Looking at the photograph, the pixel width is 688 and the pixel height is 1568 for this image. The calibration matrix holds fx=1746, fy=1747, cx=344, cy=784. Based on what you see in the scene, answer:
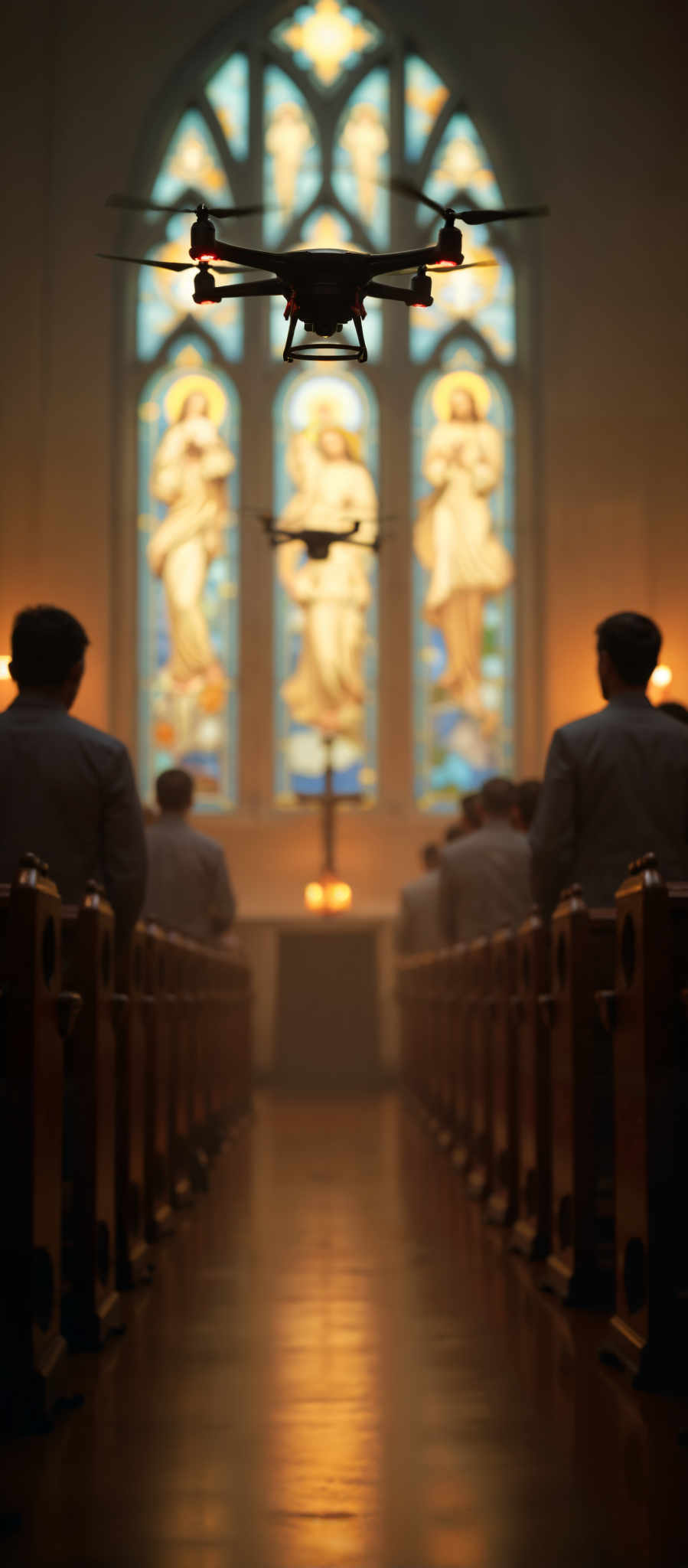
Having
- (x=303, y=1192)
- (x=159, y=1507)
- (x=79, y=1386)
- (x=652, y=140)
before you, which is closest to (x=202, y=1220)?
(x=303, y=1192)

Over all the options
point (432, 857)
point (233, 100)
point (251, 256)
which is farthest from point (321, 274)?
point (233, 100)

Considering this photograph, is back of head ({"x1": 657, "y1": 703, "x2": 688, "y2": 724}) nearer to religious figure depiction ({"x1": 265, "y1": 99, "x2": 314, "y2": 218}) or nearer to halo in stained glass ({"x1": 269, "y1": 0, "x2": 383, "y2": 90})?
religious figure depiction ({"x1": 265, "y1": 99, "x2": 314, "y2": 218})

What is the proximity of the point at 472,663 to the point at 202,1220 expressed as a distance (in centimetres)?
836

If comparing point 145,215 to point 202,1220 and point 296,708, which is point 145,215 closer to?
point 296,708

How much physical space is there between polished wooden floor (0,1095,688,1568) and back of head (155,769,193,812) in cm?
263

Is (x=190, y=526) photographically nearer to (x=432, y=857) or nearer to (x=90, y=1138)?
(x=432, y=857)

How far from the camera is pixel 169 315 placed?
524 inches

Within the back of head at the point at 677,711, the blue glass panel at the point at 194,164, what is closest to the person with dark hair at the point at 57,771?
the back of head at the point at 677,711

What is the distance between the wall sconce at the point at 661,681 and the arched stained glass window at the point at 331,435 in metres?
1.67

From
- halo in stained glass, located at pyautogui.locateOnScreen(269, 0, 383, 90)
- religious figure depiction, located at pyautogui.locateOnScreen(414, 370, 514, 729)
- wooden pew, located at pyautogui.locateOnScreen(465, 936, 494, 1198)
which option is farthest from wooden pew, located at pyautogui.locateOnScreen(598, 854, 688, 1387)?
halo in stained glass, located at pyautogui.locateOnScreen(269, 0, 383, 90)

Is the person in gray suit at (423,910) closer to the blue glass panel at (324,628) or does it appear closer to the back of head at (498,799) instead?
the blue glass panel at (324,628)

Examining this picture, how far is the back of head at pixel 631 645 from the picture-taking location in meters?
3.91

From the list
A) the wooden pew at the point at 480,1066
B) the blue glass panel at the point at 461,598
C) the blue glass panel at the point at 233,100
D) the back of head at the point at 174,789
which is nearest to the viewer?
the wooden pew at the point at 480,1066

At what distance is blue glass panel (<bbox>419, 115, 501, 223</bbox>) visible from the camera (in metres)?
13.5
